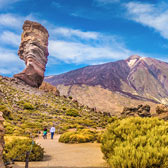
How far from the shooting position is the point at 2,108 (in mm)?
30219

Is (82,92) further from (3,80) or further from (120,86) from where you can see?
(3,80)

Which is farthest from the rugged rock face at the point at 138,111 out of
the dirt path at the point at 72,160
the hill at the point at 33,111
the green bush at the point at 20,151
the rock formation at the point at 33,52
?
the green bush at the point at 20,151

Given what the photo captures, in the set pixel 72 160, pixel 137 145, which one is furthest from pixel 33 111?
pixel 137 145

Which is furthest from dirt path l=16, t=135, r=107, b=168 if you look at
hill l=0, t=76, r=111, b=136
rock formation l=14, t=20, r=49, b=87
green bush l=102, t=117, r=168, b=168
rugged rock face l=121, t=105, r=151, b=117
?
rock formation l=14, t=20, r=49, b=87

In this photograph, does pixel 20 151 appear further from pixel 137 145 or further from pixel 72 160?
pixel 137 145

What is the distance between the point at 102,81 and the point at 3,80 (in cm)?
15225

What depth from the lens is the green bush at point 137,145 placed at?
17.1ft

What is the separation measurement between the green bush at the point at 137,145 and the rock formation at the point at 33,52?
158 ft

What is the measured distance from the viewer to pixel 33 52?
178ft

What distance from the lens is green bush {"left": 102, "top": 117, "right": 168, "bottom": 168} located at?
523 centimetres

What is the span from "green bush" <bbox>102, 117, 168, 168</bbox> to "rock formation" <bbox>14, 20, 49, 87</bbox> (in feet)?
158

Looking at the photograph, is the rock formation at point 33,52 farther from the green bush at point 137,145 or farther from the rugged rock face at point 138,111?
the green bush at point 137,145

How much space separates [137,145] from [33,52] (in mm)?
52394

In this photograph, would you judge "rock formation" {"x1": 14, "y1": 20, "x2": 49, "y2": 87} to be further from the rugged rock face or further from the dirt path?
the dirt path
